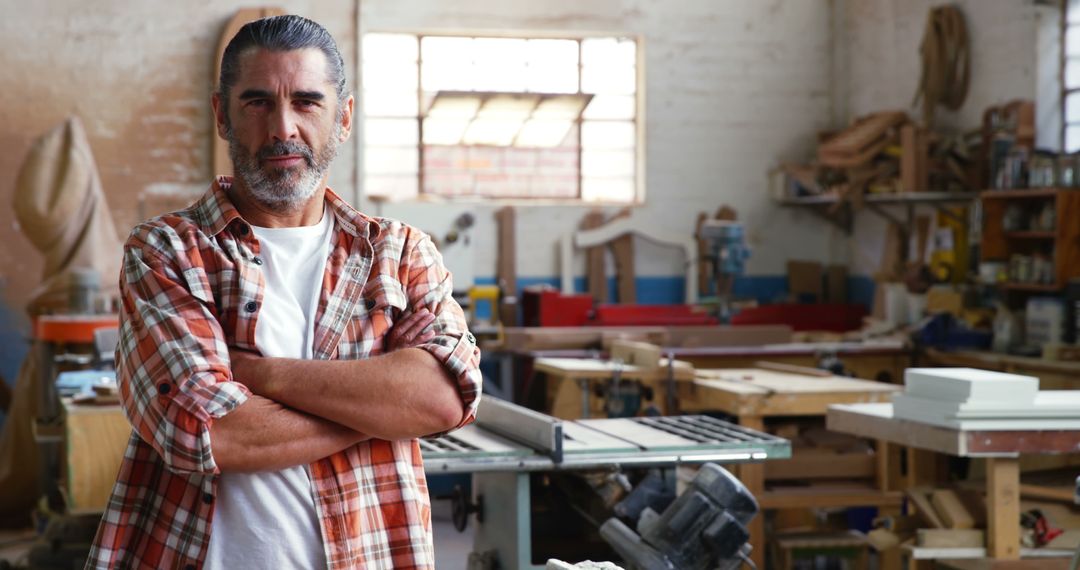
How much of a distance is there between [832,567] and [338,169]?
3711 millimetres

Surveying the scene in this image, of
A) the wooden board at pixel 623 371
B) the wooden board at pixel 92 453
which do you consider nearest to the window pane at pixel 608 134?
the wooden board at pixel 623 371

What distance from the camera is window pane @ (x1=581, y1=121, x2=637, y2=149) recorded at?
24.6 ft

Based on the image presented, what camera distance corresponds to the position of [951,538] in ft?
10.0

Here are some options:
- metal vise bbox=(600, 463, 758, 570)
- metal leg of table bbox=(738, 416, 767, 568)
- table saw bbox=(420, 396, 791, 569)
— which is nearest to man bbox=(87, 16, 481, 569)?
metal vise bbox=(600, 463, 758, 570)

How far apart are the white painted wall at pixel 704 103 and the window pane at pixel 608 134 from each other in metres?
0.16

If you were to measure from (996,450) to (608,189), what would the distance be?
4793mm

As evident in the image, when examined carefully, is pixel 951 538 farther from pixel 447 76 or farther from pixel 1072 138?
pixel 447 76

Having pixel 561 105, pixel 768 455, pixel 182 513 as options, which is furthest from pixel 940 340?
pixel 182 513

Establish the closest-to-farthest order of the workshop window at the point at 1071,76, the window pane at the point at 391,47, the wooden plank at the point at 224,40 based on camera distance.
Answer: the workshop window at the point at 1071,76 < the wooden plank at the point at 224,40 < the window pane at the point at 391,47

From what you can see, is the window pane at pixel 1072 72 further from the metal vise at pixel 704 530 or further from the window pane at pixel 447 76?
the metal vise at pixel 704 530

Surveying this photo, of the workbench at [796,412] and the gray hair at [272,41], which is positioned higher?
the gray hair at [272,41]

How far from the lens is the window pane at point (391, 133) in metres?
7.24

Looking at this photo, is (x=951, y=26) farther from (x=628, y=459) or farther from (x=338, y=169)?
(x=628, y=459)

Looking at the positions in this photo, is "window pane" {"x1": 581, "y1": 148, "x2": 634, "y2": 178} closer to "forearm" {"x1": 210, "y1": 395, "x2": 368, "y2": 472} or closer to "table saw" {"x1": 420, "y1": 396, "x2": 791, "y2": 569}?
"table saw" {"x1": 420, "y1": 396, "x2": 791, "y2": 569}
